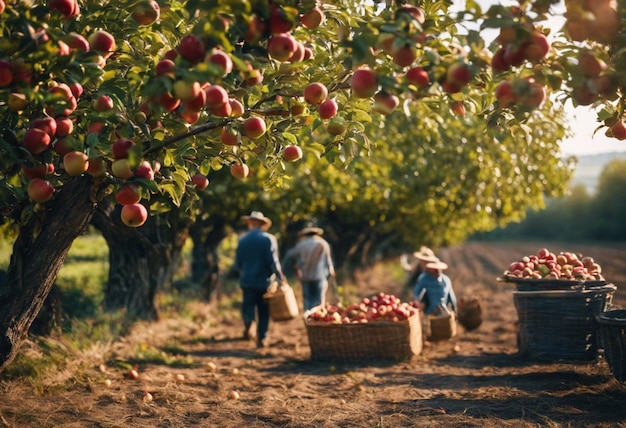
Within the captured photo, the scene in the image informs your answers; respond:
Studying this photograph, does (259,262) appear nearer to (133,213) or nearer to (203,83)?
(133,213)

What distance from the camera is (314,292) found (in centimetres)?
1133

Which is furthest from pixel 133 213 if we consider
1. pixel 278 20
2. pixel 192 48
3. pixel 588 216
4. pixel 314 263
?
pixel 588 216

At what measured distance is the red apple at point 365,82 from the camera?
345 cm

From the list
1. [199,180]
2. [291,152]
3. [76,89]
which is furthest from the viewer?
[199,180]

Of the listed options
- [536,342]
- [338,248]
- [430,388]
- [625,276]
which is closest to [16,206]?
[430,388]

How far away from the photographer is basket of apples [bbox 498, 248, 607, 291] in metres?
7.55

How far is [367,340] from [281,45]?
5738 mm

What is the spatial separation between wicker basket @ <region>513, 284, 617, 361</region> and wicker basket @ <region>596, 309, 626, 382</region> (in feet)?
3.23

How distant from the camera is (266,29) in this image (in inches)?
133

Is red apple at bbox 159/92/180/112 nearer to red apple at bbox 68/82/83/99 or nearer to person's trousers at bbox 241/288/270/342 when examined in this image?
red apple at bbox 68/82/83/99

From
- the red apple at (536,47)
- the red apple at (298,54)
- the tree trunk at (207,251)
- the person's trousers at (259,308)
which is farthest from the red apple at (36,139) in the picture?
the tree trunk at (207,251)

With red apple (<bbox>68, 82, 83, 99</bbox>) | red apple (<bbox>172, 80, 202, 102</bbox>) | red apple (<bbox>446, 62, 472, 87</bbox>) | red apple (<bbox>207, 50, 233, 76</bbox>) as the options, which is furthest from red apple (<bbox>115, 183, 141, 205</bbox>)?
red apple (<bbox>446, 62, 472, 87</bbox>)

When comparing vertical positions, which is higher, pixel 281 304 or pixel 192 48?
pixel 192 48

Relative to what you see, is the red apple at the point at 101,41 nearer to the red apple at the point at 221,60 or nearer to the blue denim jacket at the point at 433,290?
the red apple at the point at 221,60
